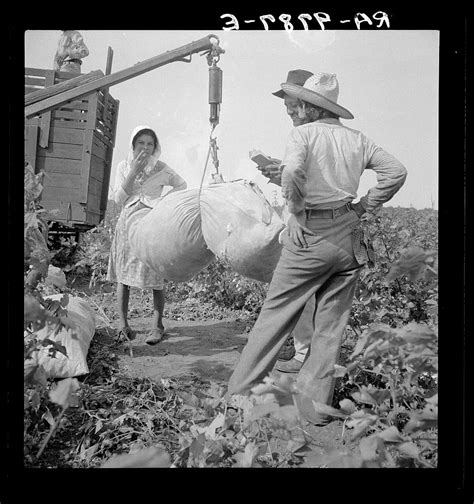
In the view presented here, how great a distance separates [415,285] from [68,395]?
1722 millimetres

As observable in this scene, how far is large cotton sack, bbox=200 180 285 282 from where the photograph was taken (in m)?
2.02

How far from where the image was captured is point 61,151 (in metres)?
2.01

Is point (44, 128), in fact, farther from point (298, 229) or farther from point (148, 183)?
point (298, 229)

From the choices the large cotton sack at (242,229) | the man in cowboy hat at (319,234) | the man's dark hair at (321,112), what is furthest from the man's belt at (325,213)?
the man's dark hair at (321,112)

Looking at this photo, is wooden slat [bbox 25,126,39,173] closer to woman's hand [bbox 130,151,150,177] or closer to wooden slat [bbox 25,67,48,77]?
wooden slat [bbox 25,67,48,77]

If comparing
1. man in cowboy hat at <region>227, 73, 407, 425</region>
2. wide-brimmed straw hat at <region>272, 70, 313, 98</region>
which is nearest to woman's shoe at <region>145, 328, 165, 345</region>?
man in cowboy hat at <region>227, 73, 407, 425</region>

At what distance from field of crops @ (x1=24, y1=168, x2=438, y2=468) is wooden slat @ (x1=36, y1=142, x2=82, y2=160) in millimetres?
245

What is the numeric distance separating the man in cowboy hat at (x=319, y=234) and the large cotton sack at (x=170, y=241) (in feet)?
1.12

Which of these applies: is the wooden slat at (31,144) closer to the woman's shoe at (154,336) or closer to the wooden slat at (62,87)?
the wooden slat at (62,87)

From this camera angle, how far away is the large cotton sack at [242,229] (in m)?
2.02
